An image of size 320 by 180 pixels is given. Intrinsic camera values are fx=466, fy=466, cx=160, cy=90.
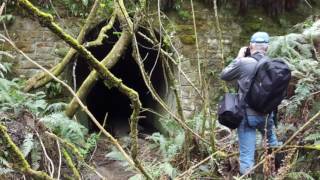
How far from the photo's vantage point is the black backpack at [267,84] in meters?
4.92

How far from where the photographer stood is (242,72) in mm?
5141

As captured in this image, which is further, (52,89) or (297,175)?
(52,89)

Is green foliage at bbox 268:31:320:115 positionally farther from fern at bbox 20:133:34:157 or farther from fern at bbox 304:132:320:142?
fern at bbox 20:133:34:157

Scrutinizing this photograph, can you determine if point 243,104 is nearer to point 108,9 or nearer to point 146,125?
point 108,9

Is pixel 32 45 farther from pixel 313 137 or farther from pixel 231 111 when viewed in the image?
pixel 313 137

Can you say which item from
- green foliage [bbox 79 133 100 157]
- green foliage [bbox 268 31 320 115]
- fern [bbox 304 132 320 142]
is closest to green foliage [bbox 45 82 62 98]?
green foliage [bbox 79 133 100 157]

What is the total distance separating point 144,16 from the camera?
19.9ft

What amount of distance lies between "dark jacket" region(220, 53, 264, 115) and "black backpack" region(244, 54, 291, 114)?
7 centimetres

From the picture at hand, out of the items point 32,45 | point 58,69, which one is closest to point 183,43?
point 58,69

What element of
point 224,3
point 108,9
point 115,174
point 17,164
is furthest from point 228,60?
point 17,164

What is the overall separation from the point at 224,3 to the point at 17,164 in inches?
246

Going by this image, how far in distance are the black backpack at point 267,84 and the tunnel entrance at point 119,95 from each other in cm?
457

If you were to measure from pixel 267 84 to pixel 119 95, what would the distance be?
935cm

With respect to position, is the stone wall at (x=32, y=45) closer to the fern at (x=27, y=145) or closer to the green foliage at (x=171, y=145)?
the fern at (x=27, y=145)
